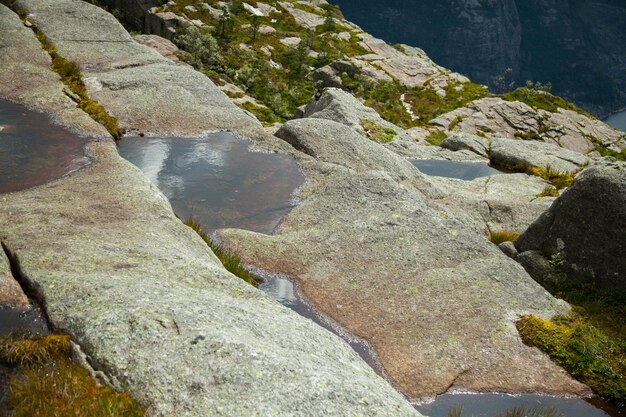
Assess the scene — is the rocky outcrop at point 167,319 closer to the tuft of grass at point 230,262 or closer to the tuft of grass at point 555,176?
the tuft of grass at point 230,262

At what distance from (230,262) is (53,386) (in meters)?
8.63

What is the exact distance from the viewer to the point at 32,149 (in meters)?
22.3

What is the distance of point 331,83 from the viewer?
71.1 metres

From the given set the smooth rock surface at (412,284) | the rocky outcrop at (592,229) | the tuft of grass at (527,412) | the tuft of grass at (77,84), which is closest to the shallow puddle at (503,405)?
the tuft of grass at (527,412)

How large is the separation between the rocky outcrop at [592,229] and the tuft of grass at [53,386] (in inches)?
811

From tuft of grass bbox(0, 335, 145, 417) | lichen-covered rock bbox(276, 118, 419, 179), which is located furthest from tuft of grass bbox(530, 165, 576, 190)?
tuft of grass bbox(0, 335, 145, 417)

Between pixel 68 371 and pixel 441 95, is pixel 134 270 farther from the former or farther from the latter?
pixel 441 95

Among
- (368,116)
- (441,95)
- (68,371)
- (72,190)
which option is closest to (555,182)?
(368,116)

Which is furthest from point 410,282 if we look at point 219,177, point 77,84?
point 77,84

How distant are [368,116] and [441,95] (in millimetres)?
37787

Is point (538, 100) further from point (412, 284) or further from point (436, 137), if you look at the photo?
point (412, 284)

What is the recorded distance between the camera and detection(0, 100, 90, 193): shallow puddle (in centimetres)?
1955

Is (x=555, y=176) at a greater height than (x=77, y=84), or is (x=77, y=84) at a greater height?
(x=77, y=84)

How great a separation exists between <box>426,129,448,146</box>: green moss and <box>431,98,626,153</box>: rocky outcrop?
3238mm
